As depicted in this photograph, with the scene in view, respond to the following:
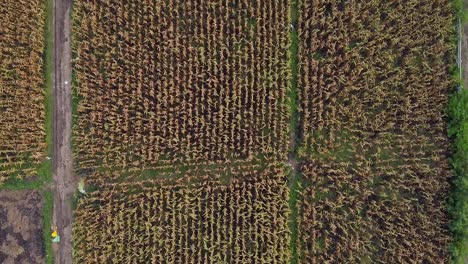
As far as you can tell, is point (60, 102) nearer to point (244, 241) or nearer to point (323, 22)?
point (244, 241)

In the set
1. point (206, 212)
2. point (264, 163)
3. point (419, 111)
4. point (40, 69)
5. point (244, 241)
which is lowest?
point (244, 241)

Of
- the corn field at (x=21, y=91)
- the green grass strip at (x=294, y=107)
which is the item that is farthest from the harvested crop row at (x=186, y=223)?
the corn field at (x=21, y=91)

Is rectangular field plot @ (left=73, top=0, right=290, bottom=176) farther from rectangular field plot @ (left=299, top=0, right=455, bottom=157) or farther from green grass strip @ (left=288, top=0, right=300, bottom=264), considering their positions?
rectangular field plot @ (left=299, top=0, right=455, bottom=157)

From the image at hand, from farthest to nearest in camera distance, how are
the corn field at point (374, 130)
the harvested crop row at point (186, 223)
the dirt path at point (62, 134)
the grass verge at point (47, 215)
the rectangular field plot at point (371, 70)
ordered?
the rectangular field plot at point (371, 70) < the corn field at point (374, 130) < the dirt path at point (62, 134) < the grass verge at point (47, 215) < the harvested crop row at point (186, 223)

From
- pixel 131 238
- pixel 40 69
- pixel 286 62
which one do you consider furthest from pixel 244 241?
pixel 40 69

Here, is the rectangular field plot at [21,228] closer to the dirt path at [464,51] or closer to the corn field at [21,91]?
the corn field at [21,91]
